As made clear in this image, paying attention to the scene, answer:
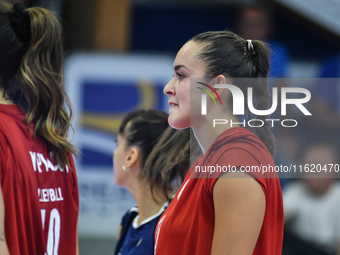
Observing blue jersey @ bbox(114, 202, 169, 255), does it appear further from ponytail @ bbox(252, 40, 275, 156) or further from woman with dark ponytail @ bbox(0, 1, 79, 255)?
ponytail @ bbox(252, 40, 275, 156)

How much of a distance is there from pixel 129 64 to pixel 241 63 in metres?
2.74

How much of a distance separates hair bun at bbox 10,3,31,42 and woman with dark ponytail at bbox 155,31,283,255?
59cm

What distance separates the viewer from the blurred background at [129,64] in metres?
3.80

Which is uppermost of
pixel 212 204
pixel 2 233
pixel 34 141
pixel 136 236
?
pixel 34 141

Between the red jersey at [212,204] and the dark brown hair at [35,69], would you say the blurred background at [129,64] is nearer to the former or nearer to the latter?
the dark brown hair at [35,69]

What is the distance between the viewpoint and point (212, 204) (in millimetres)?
1089

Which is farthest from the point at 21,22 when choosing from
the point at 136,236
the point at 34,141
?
the point at 136,236

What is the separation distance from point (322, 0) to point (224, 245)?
428 centimetres

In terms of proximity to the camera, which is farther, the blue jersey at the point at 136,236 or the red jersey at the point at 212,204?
the blue jersey at the point at 136,236

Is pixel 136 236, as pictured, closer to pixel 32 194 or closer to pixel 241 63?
pixel 32 194

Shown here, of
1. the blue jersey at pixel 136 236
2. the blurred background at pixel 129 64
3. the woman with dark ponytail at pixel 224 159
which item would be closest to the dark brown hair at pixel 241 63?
the woman with dark ponytail at pixel 224 159

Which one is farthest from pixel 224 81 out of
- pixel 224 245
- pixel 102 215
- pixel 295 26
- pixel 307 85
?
pixel 295 26

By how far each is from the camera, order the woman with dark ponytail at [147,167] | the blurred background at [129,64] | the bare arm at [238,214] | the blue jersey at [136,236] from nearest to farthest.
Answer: the bare arm at [238,214], the blue jersey at [136,236], the woman with dark ponytail at [147,167], the blurred background at [129,64]

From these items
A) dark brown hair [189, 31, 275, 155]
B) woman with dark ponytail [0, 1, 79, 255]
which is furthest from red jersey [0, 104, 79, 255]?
dark brown hair [189, 31, 275, 155]
